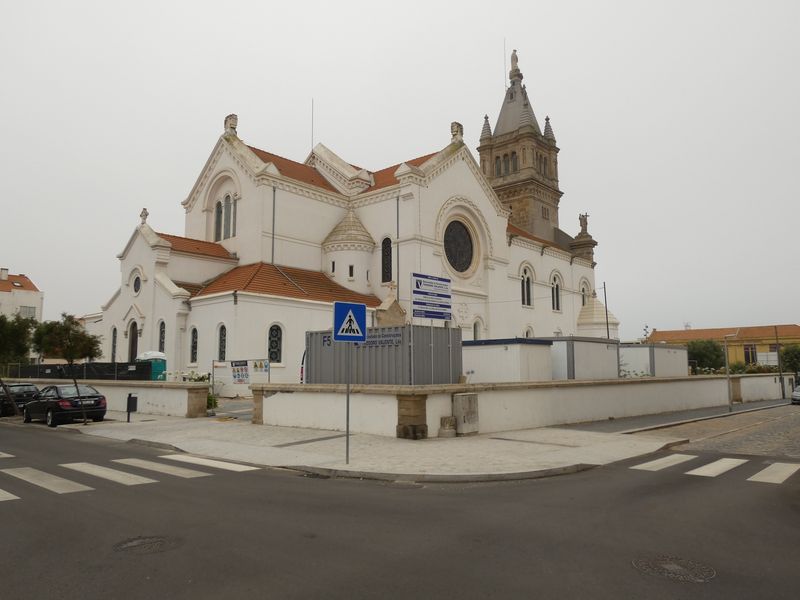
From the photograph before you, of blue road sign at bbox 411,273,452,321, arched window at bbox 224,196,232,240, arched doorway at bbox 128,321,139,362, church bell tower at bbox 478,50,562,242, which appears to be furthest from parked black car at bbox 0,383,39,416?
church bell tower at bbox 478,50,562,242

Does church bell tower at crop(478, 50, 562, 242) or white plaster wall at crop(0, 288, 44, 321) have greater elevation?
church bell tower at crop(478, 50, 562, 242)

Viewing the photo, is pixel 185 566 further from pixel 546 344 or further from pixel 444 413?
pixel 546 344

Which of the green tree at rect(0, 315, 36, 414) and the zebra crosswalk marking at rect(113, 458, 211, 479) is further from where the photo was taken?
the green tree at rect(0, 315, 36, 414)

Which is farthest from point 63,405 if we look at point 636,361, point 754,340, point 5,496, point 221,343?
point 754,340

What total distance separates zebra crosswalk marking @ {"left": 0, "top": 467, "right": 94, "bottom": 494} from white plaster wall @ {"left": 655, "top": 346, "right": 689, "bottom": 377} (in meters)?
27.0

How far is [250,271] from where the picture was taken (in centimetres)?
3341

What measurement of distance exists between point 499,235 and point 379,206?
1037 centimetres

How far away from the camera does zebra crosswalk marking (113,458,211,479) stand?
10.0 meters

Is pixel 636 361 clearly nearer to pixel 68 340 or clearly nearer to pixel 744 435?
pixel 744 435

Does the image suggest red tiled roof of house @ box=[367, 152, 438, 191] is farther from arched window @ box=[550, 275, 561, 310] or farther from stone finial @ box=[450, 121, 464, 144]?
arched window @ box=[550, 275, 561, 310]

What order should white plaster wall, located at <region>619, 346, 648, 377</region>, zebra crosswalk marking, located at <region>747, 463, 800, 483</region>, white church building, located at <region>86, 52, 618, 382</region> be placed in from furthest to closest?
white church building, located at <region>86, 52, 618, 382</region>, white plaster wall, located at <region>619, 346, 648, 377</region>, zebra crosswalk marking, located at <region>747, 463, 800, 483</region>

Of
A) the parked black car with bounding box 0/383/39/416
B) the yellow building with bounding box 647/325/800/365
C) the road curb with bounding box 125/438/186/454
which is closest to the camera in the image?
the road curb with bounding box 125/438/186/454

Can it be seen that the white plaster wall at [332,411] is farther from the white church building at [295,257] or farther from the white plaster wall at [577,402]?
the white church building at [295,257]

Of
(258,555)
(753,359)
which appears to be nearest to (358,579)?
(258,555)
